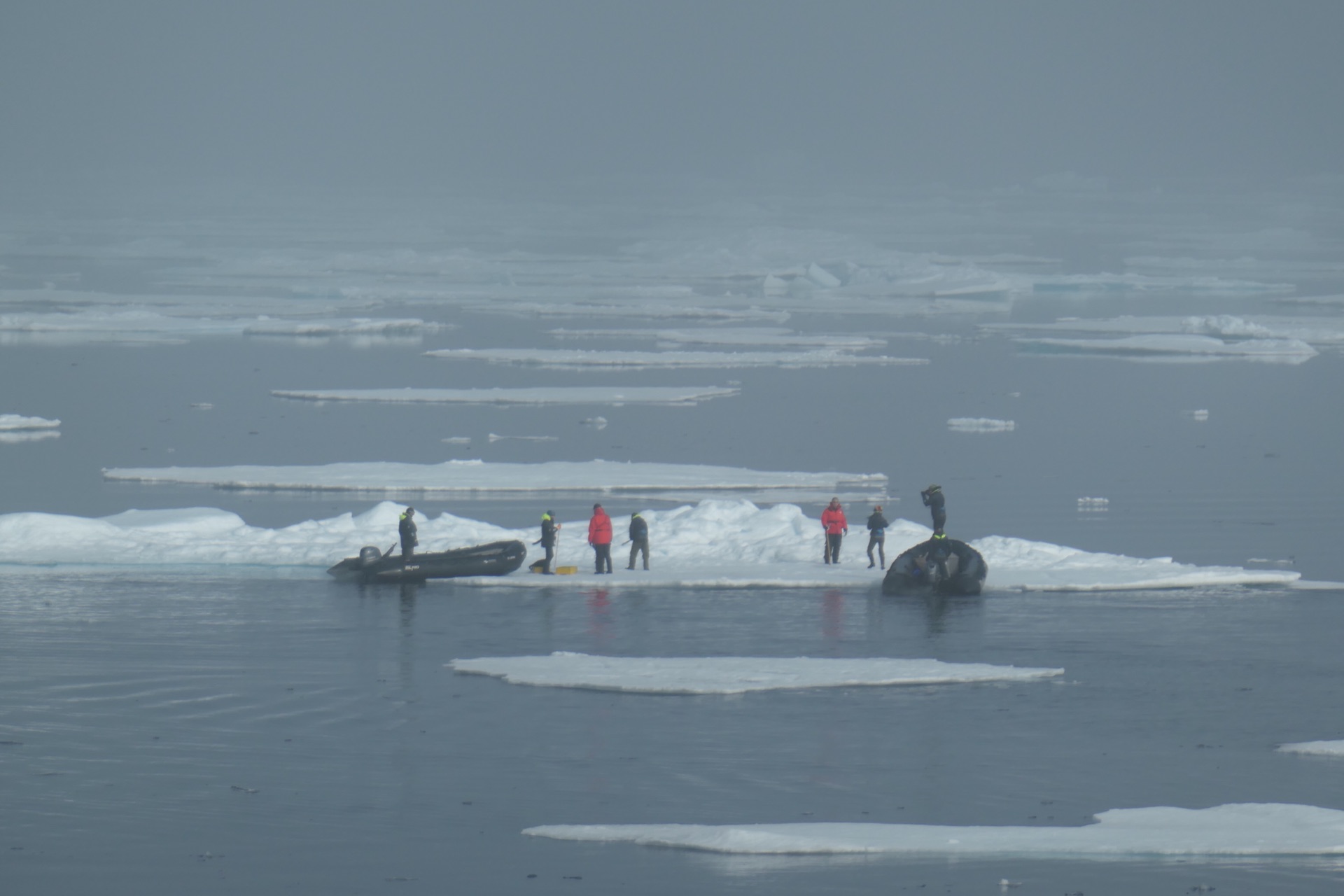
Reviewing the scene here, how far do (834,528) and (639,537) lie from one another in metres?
2.18

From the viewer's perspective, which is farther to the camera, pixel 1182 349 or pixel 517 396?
pixel 1182 349

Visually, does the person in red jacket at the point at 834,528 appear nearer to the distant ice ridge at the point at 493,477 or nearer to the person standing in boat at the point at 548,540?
the person standing in boat at the point at 548,540

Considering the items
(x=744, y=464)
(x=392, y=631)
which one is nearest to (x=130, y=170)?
(x=744, y=464)

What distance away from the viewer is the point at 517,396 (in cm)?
3919

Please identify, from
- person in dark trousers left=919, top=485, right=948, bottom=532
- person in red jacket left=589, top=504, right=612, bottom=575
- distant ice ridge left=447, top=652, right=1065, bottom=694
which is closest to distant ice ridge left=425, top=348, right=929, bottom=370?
person in red jacket left=589, top=504, right=612, bottom=575

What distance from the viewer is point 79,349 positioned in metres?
50.5

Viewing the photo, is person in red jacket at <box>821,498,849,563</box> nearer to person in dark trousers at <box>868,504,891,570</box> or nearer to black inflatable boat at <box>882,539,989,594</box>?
person in dark trousers at <box>868,504,891,570</box>

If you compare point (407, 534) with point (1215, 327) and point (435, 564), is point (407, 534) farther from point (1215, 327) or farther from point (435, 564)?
point (1215, 327)

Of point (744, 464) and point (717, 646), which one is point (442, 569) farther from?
point (744, 464)

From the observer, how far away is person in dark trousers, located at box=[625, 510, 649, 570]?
66.2 feet

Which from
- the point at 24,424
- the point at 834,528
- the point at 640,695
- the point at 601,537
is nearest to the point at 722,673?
the point at 640,695

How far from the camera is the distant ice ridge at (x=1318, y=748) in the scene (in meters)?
12.7

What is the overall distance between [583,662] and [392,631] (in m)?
2.47

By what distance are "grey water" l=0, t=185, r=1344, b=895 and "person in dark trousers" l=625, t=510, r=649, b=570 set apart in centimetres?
103
